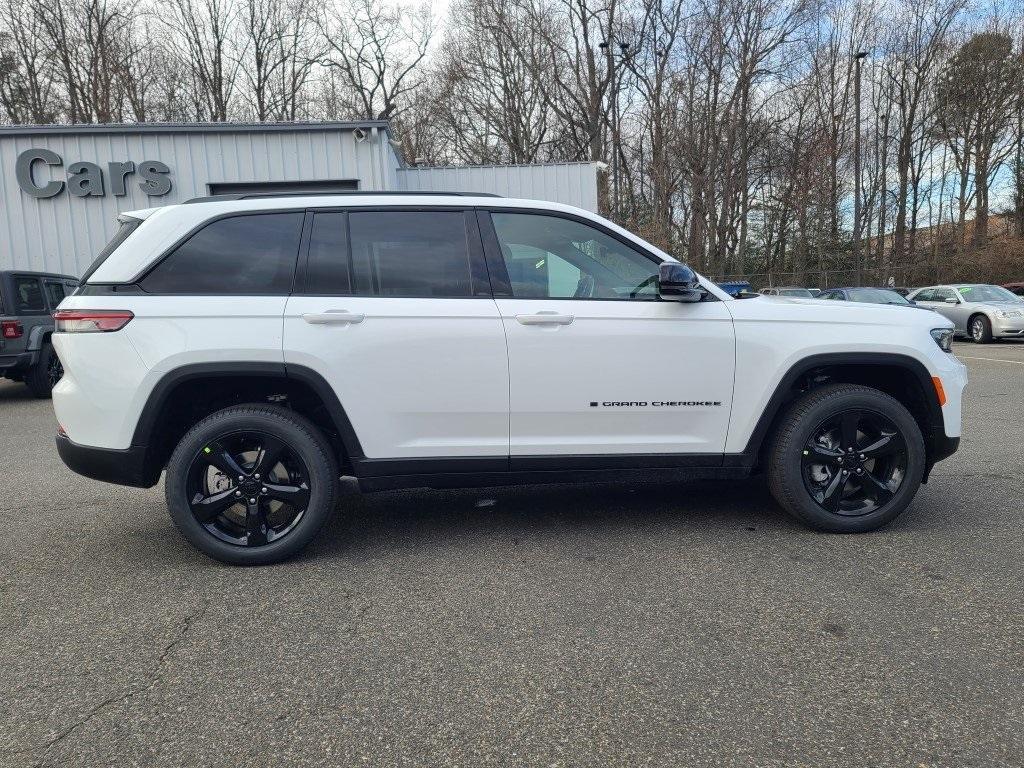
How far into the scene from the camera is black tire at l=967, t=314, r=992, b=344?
17.5 m

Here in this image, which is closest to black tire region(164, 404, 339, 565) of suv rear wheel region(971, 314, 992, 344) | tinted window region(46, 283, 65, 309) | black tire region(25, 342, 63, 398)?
black tire region(25, 342, 63, 398)

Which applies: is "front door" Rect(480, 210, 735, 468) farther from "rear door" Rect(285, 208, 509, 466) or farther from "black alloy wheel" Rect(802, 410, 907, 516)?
"black alloy wheel" Rect(802, 410, 907, 516)

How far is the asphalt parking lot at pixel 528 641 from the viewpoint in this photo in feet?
7.07

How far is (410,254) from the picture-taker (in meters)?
3.73

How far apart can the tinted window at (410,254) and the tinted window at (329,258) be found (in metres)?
0.05

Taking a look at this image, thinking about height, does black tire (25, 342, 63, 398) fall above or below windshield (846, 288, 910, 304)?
below

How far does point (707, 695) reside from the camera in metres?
2.37

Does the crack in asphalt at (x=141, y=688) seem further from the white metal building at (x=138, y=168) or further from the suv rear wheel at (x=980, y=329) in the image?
the suv rear wheel at (x=980, y=329)

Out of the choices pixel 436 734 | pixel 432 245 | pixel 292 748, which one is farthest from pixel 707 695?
pixel 432 245

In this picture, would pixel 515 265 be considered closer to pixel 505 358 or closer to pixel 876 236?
pixel 505 358

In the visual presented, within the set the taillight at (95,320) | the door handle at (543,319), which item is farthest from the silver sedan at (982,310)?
the taillight at (95,320)

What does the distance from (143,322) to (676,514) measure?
121 inches

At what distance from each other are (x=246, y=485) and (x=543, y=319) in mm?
1682

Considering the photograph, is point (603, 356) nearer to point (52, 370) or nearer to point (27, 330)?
point (27, 330)
